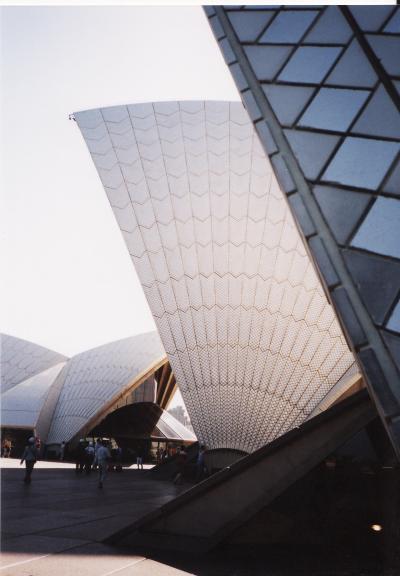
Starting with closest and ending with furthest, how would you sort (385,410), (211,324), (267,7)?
(385,410), (267,7), (211,324)

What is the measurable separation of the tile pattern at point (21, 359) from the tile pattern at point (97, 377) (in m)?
3.47

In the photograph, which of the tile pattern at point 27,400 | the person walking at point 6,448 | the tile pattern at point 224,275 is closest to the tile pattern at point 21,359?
the tile pattern at point 27,400

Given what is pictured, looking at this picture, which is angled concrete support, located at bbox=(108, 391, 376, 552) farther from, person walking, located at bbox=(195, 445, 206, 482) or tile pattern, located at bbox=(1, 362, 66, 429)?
tile pattern, located at bbox=(1, 362, 66, 429)

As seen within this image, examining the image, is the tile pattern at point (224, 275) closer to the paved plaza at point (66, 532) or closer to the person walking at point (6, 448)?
the paved plaza at point (66, 532)

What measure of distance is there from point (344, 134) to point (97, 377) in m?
24.9

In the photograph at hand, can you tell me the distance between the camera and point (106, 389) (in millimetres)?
25922

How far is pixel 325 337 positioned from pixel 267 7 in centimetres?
894

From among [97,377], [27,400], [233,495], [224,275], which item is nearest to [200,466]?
[224,275]

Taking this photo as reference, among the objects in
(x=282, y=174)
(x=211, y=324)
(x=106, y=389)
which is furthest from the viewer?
(x=106, y=389)

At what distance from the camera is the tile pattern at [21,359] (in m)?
31.4

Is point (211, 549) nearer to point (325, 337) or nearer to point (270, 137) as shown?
point (270, 137)

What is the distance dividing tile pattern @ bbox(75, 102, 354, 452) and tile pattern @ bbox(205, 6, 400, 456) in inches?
332

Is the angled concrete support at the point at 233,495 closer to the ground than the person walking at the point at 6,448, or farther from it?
closer to the ground

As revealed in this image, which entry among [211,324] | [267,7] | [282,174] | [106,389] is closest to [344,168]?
[282,174]
